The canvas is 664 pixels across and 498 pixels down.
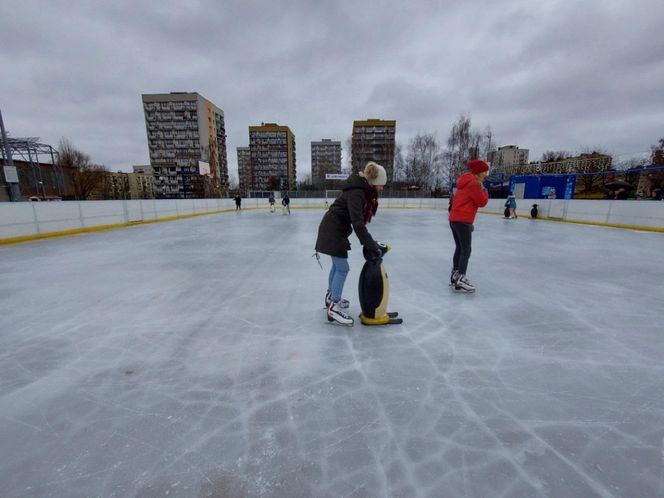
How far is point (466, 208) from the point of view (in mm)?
3172

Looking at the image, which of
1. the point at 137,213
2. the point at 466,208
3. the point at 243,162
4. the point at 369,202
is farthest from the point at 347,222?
the point at 243,162

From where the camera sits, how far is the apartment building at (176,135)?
65.0 m

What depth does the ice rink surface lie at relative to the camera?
3.86 ft

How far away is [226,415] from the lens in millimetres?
1496

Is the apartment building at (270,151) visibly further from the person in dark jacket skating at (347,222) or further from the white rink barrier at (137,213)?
the person in dark jacket skating at (347,222)

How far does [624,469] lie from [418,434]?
80cm

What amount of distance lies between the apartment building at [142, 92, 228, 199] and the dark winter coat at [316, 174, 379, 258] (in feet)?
220

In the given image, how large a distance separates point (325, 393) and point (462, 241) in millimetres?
2341

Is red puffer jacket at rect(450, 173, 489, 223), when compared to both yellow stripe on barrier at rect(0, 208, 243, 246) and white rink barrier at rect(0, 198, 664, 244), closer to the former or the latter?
yellow stripe on barrier at rect(0, 208, 243, 246)

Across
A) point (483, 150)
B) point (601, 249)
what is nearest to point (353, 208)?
point (601, 249)

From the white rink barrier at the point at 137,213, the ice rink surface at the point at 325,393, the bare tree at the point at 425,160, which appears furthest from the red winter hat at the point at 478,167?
the bare tree at the point at 425,160

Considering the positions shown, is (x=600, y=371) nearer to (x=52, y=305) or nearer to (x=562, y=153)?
(x=52, y=305)

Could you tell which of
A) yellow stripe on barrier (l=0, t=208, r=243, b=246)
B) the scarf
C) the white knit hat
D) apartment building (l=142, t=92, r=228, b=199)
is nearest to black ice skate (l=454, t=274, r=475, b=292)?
the scarf

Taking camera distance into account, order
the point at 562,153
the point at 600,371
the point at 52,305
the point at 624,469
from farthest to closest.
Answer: the point at 562,153, the point at 52,305, the point at 600,371, the point at 624,469
